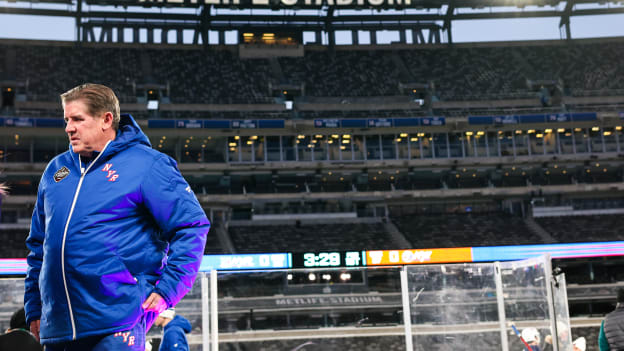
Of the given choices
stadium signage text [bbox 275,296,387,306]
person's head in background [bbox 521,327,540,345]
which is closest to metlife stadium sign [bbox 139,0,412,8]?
stadium signage text [bbox 275,296,387,306]

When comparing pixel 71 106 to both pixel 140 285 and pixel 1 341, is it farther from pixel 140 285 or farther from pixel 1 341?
pixel 1 341

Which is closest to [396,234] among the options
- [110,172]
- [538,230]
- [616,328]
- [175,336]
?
[538,230]

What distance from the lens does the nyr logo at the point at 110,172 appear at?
3014mm

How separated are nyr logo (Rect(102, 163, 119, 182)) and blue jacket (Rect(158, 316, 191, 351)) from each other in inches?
174

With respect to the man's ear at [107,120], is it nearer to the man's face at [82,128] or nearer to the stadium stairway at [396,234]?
the man's face at [82,128]

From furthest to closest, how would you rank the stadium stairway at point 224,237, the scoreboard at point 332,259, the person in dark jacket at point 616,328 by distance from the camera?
the stadium stairway at point 224,237 < the scoreboard at point 332,259 < the person in dark jacket at point 616,328

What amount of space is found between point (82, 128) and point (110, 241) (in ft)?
2.06

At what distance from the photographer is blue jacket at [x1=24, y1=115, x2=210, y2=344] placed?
111 inches

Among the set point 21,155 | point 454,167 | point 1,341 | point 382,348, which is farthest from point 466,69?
point 1,341

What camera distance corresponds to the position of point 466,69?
5316 centimetres

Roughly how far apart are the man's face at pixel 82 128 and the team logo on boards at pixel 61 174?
117 millimetres

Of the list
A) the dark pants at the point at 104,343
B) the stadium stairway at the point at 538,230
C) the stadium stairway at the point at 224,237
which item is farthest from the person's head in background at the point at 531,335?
the stadium stairway at the point at 538,230

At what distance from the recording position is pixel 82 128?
122 inches

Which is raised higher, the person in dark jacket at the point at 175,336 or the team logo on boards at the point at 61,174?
the team logo on boards at the point at 61,174
